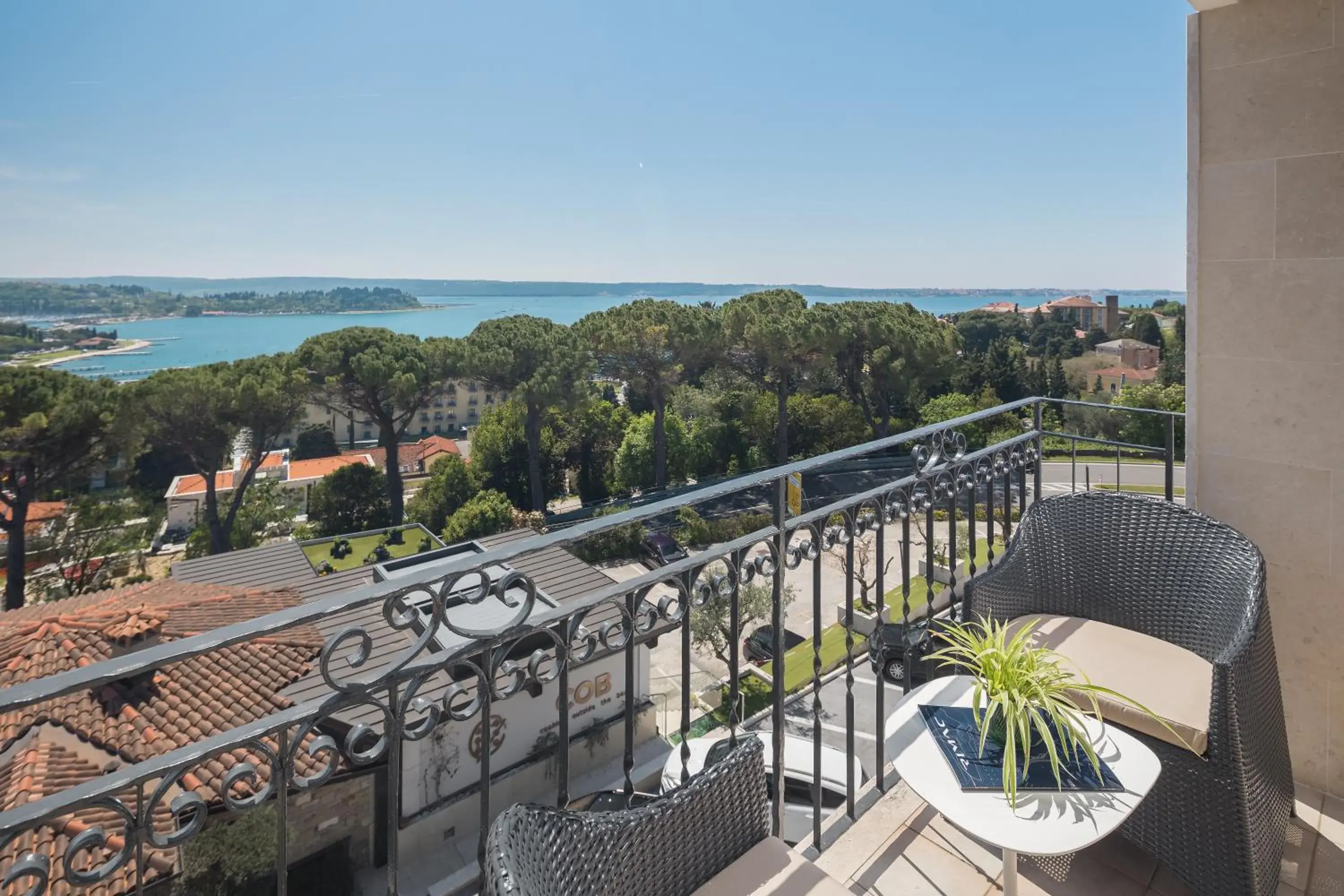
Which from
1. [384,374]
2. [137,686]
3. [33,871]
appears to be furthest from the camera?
[384,374]

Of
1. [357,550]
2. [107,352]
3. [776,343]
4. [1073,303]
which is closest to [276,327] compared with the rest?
[107,352]

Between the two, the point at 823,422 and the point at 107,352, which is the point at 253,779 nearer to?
the point at 823,422

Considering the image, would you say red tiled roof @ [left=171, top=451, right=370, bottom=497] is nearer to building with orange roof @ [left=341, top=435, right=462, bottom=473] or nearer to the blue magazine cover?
building with orange roof @ [left=341, top=435, right=462, bottom=473]

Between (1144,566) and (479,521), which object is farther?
(479,521)

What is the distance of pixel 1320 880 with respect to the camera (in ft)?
5.08

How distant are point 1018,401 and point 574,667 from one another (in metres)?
2.08

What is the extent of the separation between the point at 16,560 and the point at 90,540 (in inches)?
65.4

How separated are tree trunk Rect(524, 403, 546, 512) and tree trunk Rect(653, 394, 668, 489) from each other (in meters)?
4.53

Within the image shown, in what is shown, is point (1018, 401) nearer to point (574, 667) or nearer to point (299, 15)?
point (574, 667)

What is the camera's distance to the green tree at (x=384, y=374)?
921 inches

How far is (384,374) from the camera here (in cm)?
2406

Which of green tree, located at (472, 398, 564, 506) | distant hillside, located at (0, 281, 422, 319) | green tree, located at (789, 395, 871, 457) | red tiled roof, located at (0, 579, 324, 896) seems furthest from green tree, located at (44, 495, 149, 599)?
green tree, located at (789, 395, 871, 457)

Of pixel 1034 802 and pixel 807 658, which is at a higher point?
pixel 1034 802

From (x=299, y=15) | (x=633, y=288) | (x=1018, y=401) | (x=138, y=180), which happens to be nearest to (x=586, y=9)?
(x=299, y=15)
